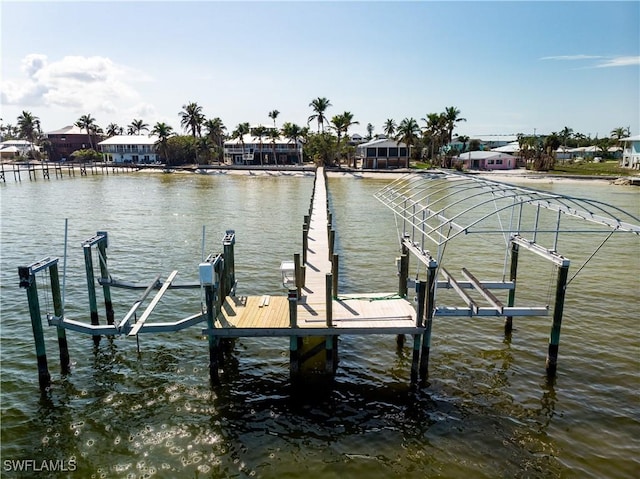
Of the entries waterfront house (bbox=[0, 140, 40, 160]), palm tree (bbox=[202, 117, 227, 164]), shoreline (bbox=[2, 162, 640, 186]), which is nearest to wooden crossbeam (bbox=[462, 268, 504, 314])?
shoreline (bbox=[2, 162, 640, 186])

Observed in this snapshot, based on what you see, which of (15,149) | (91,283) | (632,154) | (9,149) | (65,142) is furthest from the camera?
(15,149)

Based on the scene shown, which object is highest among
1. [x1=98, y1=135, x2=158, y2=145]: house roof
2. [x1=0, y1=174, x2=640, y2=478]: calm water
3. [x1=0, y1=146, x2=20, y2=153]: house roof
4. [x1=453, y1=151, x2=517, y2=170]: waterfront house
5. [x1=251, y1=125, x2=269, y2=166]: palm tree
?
[x1=251, y1=125, x2=269, y2=166]: palm tree

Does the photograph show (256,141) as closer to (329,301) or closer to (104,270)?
(104,270)

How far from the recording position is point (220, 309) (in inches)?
516

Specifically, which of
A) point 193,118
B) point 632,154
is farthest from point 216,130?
point 632,154

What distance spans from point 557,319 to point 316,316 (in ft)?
22.2

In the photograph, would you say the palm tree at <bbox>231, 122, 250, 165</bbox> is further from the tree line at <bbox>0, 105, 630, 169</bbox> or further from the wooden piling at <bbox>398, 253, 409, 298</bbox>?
the wooden piling at <bbox>398, 253, 409, 298</bbox>

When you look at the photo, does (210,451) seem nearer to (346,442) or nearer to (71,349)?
(346,442)

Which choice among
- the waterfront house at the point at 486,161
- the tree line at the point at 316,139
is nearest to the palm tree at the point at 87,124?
the tree line at the point at 316,139

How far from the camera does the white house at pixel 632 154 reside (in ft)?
290

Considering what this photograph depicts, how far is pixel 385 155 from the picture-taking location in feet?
319

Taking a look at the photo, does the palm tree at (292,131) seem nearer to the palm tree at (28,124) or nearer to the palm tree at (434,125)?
the palm tree at (434,125)

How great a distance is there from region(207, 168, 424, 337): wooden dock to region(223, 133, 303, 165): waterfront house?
9343 cm

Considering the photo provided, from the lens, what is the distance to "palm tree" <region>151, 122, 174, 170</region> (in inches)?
3963
